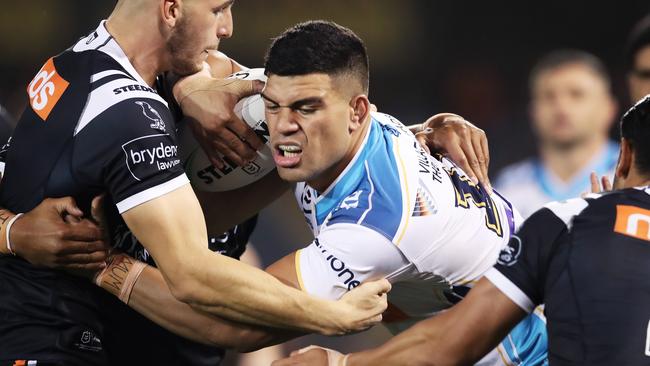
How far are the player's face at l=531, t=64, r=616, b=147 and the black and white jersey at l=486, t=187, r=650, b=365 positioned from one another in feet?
19.2

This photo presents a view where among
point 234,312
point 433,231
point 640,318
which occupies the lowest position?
point 234,312

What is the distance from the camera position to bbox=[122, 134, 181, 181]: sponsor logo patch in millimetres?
3775

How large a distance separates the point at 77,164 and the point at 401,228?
127 centimetres

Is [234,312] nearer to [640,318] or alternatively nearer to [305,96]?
[305,96]

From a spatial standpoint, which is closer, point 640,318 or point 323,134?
point 640,318

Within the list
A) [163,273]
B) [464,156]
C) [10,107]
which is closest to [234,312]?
[163,273]

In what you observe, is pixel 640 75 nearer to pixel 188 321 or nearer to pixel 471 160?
pixel 471 160

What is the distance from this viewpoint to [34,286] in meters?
4.12

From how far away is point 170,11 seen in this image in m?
4.17

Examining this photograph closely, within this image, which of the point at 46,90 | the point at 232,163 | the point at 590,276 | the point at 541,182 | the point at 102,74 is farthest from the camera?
the point at 541,182

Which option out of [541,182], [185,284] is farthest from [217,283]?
[541,182]

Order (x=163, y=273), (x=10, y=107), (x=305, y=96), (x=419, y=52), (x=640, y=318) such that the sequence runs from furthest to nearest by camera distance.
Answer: (x=419, y=52) < (x=10, y=107) < (x=305, y=96) < (x=163, y=273) < (x=640, y=318)

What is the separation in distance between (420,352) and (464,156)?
148cm

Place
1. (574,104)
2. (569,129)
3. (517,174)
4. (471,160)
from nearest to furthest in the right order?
(471,160), (574,104), (569,129), (517,174)
